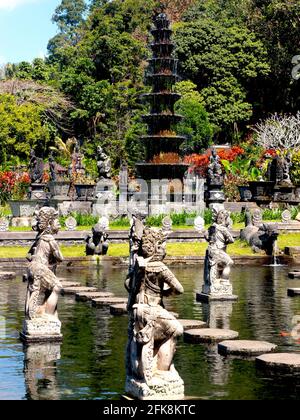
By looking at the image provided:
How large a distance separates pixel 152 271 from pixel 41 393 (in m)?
2.12

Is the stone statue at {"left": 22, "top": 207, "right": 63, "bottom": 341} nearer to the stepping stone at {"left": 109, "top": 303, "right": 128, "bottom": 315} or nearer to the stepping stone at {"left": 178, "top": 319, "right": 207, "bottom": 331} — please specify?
the stepping stone at {"left": 178, "top": 319, "right": 207, "bottom": 331}

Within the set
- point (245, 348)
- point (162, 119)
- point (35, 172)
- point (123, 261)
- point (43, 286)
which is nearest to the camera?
point (245, 348)

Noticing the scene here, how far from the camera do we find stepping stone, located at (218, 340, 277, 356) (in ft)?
46.4

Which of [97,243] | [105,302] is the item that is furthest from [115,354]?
[97,243]

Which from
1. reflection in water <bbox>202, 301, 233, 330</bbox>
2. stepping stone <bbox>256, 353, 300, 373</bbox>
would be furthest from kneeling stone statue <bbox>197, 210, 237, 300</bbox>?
stepping stone <bbox>256, 353, 300, 373</bbox>

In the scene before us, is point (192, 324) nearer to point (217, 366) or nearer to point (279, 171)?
point (217, 366)

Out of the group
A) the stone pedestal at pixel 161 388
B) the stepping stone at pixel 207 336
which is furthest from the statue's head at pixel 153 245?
the stepping stone at pixel 207 336

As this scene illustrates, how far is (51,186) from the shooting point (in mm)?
53219

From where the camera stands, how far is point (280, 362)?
13.0 m

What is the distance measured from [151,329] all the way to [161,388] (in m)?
0.69

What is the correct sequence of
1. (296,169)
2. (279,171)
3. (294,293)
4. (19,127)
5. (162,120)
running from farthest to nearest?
(19,127), (296,169), (162,120), (279,171), (294,293)

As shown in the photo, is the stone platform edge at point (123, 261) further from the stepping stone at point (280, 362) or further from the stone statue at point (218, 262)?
the stepping stone at point (280, 362)
